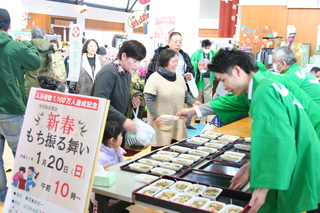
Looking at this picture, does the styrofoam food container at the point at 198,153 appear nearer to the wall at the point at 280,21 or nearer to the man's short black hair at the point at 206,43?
the man's short black hair at the point at 206,43

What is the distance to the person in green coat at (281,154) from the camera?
151 cm

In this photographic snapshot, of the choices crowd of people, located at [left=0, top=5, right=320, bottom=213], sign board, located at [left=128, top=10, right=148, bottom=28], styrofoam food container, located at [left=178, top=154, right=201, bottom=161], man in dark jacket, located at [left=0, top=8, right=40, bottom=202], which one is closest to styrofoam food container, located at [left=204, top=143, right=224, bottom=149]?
crowd of people, located at [left=0, top=5, right=320, bottom=213]

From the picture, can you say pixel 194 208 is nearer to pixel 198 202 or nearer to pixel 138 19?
pixel 198 202

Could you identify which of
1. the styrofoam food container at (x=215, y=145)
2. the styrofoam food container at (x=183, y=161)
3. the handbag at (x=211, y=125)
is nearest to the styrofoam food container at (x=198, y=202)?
the styrofoam food container at (x=183, y=161)

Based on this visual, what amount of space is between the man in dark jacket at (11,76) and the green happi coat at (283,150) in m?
2.32

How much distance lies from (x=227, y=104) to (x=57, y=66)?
3.49m

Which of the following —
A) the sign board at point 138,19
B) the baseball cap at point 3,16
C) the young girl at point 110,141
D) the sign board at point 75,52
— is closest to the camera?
the young girl at point 110,141

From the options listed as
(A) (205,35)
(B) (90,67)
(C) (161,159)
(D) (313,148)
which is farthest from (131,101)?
(A) (205,35)

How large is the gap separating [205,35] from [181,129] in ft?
56.9

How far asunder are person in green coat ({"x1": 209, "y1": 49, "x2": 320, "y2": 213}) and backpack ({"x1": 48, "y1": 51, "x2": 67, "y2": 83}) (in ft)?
14.0

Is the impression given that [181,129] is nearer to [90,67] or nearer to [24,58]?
[24,58]

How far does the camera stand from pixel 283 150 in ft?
4.92

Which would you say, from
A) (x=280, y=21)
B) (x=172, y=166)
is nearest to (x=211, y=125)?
(x=172, y=166)

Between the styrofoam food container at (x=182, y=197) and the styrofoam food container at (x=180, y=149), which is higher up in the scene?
the styrofoam food container at (x=180, y=149)
